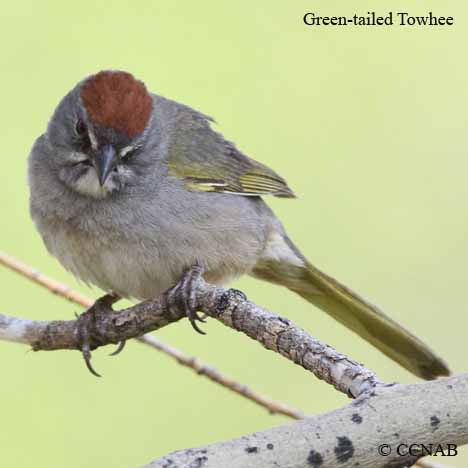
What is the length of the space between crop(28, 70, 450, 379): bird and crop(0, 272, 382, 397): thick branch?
164 mm

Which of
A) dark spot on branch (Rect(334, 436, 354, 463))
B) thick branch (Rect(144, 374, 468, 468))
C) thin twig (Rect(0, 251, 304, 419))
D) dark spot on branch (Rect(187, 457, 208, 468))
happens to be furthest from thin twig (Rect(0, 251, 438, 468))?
dark spot on branch (Rect(187, 457, 208, 468))

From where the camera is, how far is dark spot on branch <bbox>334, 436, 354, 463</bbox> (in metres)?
2.73

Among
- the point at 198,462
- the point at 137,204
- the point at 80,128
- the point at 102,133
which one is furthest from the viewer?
the point at 137,204

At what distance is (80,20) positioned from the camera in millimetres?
7266

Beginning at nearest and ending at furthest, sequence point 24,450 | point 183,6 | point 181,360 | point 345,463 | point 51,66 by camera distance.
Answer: point 345,463 < point 181,360 < point 24,450 < point 51,66 < point 183,6

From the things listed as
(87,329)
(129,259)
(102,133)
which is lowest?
(87,329)

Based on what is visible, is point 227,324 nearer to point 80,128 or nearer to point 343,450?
point 343,450

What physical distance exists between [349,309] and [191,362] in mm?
1549

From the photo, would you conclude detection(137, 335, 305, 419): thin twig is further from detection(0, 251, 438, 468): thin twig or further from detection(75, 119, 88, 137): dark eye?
detection(75, 119, 88, 137): dark eye

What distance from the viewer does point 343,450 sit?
2.73m

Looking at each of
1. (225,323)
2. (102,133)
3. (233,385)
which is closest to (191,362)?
(233,385)

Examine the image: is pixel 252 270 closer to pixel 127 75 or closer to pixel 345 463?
pixel 127 75

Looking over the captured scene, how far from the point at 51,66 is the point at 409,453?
4.97m

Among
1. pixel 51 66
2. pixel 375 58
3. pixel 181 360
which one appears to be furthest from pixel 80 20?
pixel 181 360
